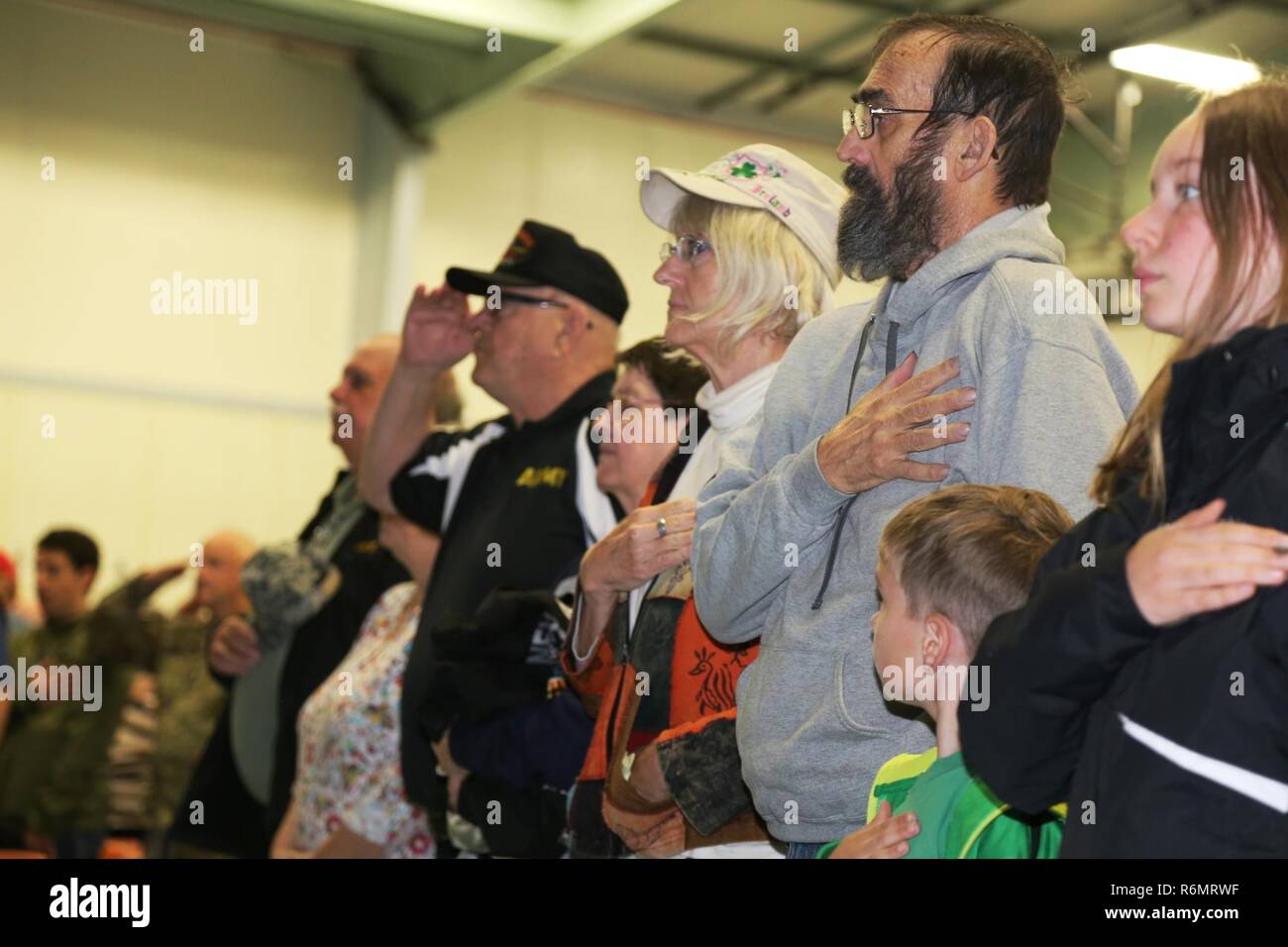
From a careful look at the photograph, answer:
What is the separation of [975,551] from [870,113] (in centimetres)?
71

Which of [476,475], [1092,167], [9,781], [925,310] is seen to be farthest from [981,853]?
[1092,167]

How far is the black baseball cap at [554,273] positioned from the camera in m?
3.33

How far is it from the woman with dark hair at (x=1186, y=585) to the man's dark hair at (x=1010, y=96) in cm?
55

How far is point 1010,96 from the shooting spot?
1.99 m

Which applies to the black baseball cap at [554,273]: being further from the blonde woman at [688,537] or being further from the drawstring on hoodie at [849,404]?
the drawstring on hoodie at [849,404]

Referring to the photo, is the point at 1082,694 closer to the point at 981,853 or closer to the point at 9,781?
the point at 981,853

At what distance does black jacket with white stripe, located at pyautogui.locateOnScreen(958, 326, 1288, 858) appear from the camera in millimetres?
1217

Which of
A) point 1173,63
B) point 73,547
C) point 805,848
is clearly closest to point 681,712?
point 805,848

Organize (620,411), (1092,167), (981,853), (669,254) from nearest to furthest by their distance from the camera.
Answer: (981,853)
(669,254)
(620,411)
(1092,167)

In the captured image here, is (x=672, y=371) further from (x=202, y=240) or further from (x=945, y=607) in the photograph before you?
(x=202, y=240)

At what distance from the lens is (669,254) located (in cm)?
260

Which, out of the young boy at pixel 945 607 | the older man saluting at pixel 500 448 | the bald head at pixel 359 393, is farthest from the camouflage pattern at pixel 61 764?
the young boy at pixel 945 607
